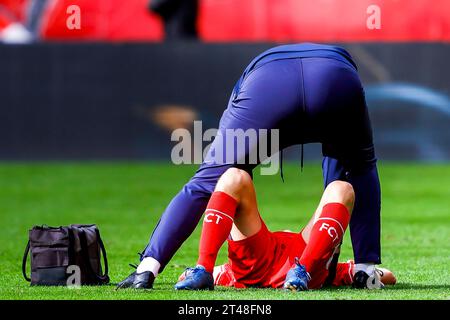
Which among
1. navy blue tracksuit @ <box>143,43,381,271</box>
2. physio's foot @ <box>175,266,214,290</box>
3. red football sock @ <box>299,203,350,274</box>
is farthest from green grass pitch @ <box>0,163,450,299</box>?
navy blue tracksuit @ <box>143,43,381,271</box>

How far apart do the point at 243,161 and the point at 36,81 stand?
12.0 meters

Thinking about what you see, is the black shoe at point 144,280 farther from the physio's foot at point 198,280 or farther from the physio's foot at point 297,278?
the physio's foot at point 297,278

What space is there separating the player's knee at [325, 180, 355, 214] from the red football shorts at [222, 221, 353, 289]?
391 mm

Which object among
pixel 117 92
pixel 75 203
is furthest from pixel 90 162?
pixel 75 203

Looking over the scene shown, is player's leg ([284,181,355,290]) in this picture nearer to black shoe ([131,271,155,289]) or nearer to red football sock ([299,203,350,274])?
red football sock ([299,203,350,274])

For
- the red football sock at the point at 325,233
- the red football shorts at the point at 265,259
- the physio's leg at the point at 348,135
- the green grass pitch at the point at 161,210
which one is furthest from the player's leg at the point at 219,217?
the physio's leg at the point at 348,135

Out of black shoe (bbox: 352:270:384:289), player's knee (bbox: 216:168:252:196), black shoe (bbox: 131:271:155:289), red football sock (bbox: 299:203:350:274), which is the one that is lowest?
black shoe (bbox: 352:270:384:289)

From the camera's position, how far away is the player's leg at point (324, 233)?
6820 mm

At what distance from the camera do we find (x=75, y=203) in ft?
47.8

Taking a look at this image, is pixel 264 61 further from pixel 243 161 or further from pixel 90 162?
pixel 90 162

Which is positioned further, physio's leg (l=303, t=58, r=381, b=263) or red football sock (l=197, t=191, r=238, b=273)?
physio's leg (l=303, t=58, r=381, b=263)

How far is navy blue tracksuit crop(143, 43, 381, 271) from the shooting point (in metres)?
6.78

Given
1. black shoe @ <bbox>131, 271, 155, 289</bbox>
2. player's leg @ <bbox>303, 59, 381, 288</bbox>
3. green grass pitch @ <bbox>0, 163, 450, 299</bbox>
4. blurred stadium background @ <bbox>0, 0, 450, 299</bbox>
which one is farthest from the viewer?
blurred stadium background @ <bbox>0, 0, 450, 299</bbox>

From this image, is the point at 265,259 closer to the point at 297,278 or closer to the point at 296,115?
the point at 297,278
